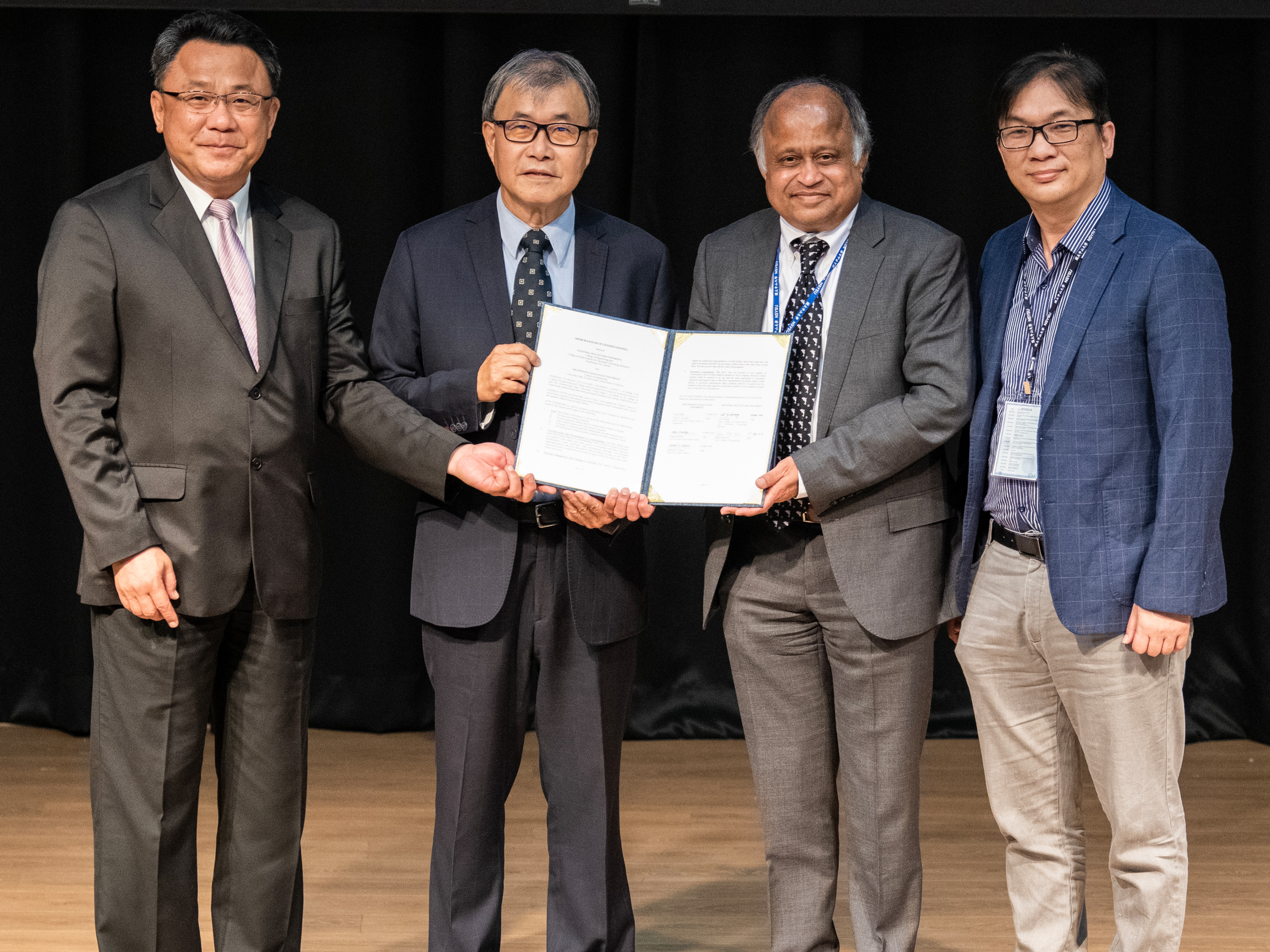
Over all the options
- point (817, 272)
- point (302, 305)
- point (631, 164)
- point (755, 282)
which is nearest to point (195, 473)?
point (302, 305)

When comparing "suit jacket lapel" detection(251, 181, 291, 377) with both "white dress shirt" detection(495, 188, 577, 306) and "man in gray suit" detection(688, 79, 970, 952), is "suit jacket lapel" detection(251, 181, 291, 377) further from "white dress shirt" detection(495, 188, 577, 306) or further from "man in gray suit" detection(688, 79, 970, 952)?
"man in gray suit" detection(688, 79, 970, 952)

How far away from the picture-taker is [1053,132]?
2.36 meters

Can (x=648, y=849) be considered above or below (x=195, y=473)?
below

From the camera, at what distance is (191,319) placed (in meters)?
2.29

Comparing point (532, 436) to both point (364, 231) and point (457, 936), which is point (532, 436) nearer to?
point (457, 936)

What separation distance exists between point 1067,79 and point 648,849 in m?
2.21

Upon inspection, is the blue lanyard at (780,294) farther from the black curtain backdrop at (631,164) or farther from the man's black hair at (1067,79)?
the black curtain backdrop at (631,164)

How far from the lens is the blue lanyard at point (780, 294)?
2.48 metres

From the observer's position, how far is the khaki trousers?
92.0 inches

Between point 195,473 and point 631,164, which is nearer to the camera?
point 195,473

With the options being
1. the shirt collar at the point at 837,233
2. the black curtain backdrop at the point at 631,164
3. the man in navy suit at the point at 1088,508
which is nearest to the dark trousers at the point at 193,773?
the shirt collar at the point at 837,233

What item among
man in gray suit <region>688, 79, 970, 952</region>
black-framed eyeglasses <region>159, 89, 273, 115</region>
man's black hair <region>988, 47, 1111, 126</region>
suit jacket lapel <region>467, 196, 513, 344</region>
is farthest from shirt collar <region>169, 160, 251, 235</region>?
man's black hair <region>988, 47, 1111, 126</region>

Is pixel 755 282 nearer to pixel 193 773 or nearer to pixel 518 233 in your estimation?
pixel 518 233

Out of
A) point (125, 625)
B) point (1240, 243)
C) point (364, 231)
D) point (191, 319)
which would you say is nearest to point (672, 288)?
point (191, 319)
